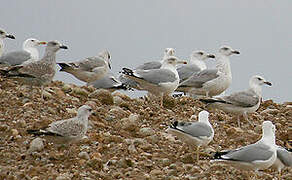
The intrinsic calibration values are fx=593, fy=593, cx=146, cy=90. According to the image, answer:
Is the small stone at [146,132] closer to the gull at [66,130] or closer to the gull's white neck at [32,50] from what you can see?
the gull at [66,130]

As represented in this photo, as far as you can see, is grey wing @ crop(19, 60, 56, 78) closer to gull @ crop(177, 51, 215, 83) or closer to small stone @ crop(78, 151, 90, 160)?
small stone @ crop(78, 151, 90, 160)

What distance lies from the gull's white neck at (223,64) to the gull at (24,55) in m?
5.08

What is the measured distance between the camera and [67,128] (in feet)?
32.6

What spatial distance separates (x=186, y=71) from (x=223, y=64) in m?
1.55

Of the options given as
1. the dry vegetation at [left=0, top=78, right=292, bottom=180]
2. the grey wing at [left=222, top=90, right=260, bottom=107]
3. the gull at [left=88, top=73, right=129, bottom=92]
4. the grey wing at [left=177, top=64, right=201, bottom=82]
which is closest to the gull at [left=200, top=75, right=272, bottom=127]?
the grey wing at [left=222, top=90, right=260, bottom=107]

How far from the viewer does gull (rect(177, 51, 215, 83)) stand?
676 inches

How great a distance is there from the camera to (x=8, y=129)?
11.0m

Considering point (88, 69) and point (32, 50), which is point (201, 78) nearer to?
point (88, 69)

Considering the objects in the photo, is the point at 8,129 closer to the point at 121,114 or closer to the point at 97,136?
the point at 97,136

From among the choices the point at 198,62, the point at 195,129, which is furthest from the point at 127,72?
the point at 198,62

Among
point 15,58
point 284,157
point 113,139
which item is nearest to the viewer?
point 284,157

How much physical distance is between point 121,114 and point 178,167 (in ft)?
10.5

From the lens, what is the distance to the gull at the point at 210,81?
50.3ft

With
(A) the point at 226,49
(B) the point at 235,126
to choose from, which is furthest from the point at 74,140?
(A) the point at 226,49
